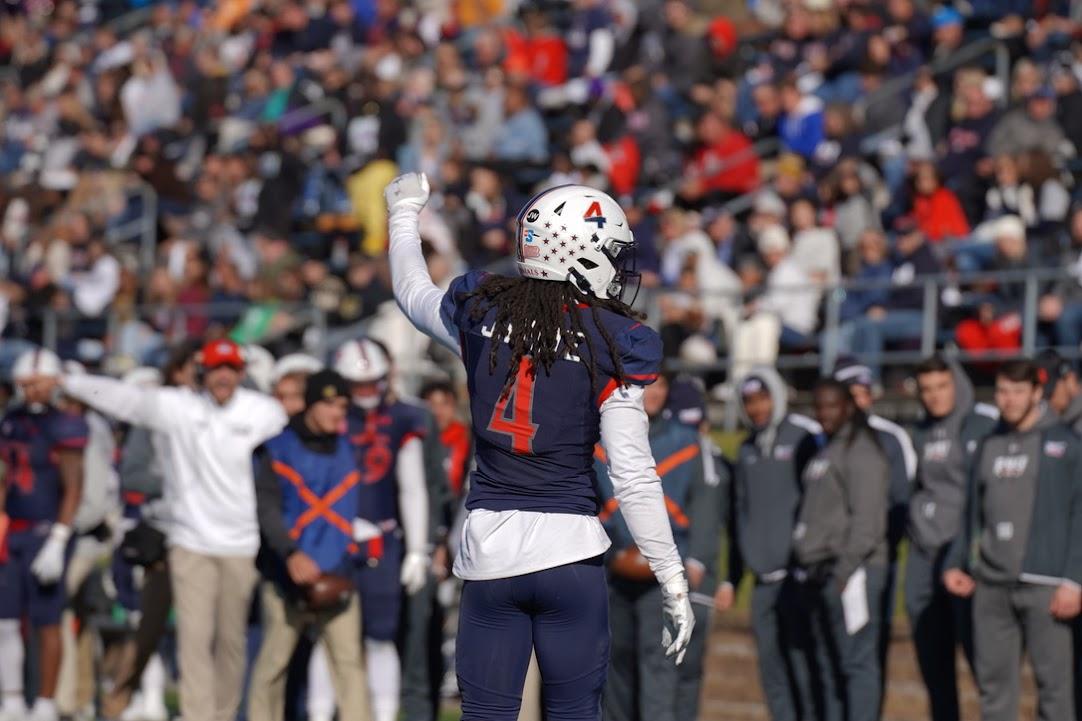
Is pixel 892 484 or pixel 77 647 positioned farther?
pixel 77 647

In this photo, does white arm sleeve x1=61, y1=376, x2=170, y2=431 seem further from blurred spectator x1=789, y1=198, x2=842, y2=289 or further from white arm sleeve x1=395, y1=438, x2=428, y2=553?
blurred spectator x1=789, y1=198, x2=842, y2=289

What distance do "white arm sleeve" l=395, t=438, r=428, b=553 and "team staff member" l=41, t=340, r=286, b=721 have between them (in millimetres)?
751

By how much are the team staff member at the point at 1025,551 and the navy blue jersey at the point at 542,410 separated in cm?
361

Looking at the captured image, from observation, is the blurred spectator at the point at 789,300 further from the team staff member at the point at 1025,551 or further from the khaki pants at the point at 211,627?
the khaki pants at the point at 211,627

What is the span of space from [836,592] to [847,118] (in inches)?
296

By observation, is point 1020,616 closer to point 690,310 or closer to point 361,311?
point 690,310

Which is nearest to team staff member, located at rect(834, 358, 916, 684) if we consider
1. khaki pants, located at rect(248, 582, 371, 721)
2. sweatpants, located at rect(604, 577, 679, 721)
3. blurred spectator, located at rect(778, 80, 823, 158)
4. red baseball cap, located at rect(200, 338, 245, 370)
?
sweatpants, located at rect(604, 577, 679, 721)

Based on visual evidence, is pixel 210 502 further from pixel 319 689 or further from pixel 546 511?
pixel 546 511

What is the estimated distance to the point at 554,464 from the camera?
637cm

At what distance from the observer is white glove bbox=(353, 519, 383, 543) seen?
1067cm

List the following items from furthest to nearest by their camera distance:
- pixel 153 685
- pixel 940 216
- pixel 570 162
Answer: pixel 570 162
pixel 940 216
pixel 153 685

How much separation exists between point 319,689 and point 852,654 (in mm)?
3235

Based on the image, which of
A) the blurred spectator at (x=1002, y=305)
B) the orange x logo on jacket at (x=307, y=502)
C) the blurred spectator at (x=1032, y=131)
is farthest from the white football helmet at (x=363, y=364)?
the blurred spectator at (x=1032, y=131)

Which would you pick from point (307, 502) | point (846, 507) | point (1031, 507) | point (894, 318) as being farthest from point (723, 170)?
point (1031, 507)
